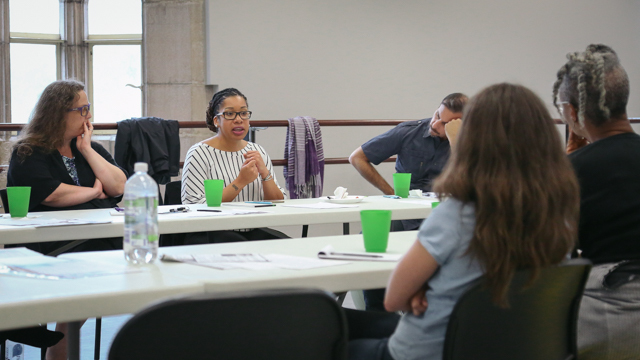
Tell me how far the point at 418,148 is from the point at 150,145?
5.55ft

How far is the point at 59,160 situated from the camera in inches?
94.0

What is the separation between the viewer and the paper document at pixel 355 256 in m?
1.30

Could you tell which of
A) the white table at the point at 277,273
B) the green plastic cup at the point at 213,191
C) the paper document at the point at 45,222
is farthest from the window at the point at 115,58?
the white table at the point at 277,273

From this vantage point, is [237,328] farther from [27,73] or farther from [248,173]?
[27,73]

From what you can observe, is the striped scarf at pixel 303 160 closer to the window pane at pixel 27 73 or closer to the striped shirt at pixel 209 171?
the striped shirt at pixel 209 171

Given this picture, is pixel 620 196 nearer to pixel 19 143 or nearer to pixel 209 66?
pixel 19 143

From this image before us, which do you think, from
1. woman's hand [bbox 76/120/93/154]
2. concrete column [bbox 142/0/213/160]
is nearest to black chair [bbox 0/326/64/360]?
woman's hand [bbox 76/120/93/154]

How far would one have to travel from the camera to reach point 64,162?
2438 millimetres

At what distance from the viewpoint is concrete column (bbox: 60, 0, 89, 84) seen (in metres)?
5.44

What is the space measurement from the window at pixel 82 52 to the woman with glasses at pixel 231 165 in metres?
3.02

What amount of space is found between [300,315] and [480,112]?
480 mm

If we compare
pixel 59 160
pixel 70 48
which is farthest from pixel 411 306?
pixel 70 48

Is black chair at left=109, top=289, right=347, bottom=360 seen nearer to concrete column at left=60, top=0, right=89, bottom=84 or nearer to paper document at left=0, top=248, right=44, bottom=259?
paper document at left=0, top=248, right=44, bottom=259

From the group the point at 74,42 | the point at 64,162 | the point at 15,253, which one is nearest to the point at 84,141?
the point at 64,162
